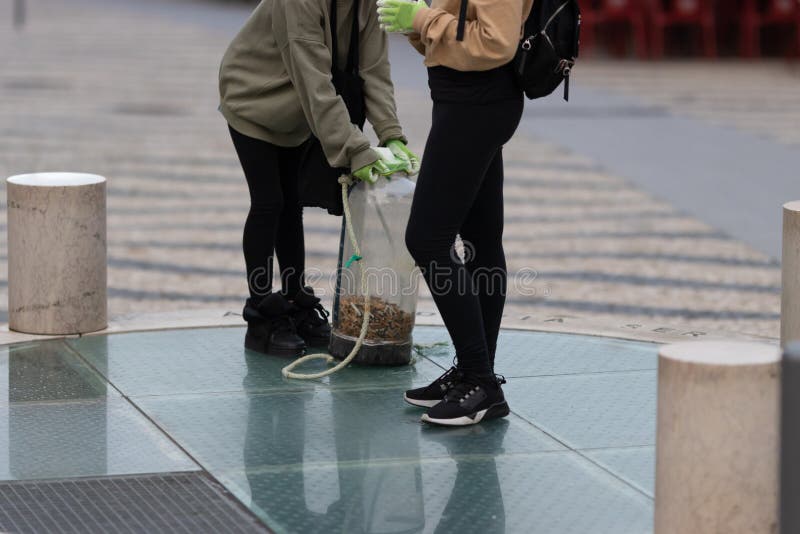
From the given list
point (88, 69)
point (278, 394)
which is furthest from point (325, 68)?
point (88, 69)

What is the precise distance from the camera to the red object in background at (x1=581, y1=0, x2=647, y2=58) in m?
19.8

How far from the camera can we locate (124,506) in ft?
13.4

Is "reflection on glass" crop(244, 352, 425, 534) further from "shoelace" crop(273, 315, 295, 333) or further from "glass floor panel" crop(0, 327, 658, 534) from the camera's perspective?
"shoelace" crop(273, 315, 295, 333)

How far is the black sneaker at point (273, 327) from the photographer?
225 inches

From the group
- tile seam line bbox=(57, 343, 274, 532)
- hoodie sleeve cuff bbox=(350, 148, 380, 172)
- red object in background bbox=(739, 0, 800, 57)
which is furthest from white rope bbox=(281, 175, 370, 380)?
red object in background bbox=(739, 0, 800, 57)

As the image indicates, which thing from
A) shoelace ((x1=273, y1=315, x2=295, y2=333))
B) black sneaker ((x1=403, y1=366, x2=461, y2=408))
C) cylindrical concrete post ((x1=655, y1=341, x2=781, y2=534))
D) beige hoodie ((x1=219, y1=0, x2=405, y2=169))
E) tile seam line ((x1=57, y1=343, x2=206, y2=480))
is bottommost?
tile seam line ((x1=57, y1=343, x2=206, y2=480))

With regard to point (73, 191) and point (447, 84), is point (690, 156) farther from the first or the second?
point (447, 84)

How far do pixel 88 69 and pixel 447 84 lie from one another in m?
15.1

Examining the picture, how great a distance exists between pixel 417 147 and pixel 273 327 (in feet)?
21.9

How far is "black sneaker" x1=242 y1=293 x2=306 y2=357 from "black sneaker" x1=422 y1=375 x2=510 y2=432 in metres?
1.00

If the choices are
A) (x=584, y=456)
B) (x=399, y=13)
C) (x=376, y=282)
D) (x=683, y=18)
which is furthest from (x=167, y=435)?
(x=683, y=18)

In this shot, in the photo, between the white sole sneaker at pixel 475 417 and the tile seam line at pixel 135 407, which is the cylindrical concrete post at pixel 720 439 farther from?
the tile seam line at pixel 135 407

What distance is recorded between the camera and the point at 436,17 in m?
4.43

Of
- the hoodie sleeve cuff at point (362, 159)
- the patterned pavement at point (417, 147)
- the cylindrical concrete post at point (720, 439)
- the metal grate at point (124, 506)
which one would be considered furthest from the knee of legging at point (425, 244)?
the patterned pavement at point (417, 147)
